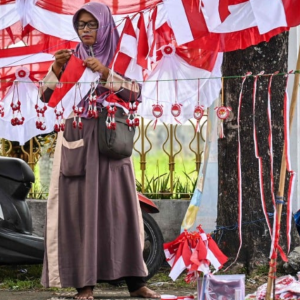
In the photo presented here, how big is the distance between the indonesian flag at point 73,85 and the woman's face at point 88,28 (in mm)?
146

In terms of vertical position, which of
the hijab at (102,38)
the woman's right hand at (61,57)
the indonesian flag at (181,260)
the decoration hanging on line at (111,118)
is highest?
the hijab at (102,38)

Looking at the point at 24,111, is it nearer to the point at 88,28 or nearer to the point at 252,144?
the point at 88,28

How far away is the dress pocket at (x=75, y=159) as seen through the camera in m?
5.69

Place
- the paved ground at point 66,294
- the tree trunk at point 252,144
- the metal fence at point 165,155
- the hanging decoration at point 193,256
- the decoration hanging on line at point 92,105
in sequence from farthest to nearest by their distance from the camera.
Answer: the metal fence at point 165,155, the tree trunk at point 252,144, the paved ground at point 66,294, the decoration hanging on line at point 92,105, the hanging decoration at point 193,256

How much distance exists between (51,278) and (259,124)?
2034 mm

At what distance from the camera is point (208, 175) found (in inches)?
288

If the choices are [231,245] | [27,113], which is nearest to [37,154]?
[27,113]

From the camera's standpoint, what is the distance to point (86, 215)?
5629 mm

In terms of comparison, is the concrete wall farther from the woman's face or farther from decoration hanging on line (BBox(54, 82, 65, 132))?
the woman's face

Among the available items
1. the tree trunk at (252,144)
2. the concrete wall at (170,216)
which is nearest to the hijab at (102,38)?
the tree trunk at (252,144)

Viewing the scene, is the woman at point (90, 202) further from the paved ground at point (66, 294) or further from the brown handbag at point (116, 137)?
the paved ground at point (66, 294)

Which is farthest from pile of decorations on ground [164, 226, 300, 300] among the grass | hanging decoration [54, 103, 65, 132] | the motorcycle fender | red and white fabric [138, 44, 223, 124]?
the motorcycle fender

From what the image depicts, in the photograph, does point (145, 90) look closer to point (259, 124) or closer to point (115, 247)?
point (259, 124)

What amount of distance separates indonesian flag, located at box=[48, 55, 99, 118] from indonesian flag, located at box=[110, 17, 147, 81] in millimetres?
162
